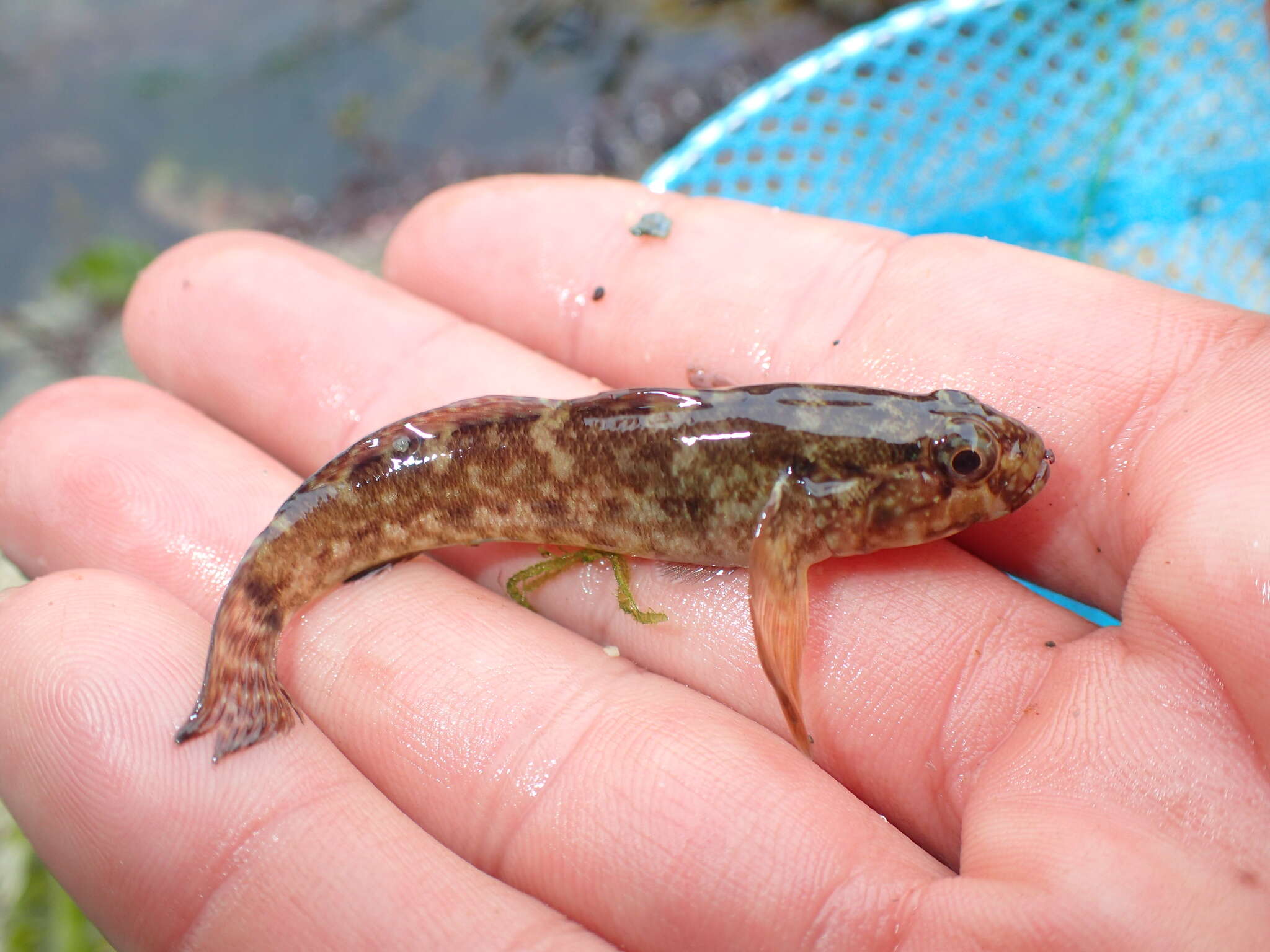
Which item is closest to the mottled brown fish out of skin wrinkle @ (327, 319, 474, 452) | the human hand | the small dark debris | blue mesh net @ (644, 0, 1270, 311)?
the human hand

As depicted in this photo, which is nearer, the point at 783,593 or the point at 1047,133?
the point at 783,593

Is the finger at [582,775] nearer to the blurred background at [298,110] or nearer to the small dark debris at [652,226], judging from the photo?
the small dark debris at [652,226]

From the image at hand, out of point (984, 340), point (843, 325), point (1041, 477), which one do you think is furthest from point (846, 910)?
point (843, 325)

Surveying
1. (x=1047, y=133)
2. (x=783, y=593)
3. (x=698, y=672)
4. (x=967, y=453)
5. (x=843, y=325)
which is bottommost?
(x=698, y=672)

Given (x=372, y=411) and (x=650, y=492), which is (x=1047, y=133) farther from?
(x=372, y=411)

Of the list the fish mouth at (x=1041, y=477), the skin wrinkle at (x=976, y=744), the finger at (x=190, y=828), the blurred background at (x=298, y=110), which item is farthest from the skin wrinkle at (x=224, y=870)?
the blurred background at (x=298, y=110)

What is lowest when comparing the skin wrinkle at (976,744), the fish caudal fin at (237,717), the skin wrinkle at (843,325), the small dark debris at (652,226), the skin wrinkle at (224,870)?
the skin wrinkle at (224,870)

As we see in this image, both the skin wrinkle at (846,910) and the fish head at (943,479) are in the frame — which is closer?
the skin wrinkle at (846,910)
